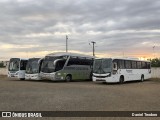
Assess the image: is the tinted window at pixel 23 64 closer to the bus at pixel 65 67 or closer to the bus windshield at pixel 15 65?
the bus windshield at pixel 15 65

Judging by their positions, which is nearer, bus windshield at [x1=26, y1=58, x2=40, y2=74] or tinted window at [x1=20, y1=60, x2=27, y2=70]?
bus windshield at [x1=26, y1=58, x2=40, y2=74]

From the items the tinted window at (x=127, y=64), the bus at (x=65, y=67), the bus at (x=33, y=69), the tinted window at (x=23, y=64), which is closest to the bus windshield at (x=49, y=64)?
the bus at (x=65, y=67)

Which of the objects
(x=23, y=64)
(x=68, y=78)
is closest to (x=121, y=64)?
(x=68, y=78)

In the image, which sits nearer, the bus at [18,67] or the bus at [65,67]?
the bus at [65,67]

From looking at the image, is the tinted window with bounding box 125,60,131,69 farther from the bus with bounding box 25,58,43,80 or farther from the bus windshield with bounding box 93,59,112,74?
the bus with bounding box 25,58,43,80

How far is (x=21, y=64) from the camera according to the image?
37688 mm

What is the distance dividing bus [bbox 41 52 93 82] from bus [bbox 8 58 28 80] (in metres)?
3.74

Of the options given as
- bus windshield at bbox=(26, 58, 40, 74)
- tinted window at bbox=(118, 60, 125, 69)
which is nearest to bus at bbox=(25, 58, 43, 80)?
bus windshield at bbox=(26, 58, 40, 74)

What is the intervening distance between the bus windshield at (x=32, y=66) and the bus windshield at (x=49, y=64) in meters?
1.06

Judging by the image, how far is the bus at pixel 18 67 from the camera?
123ft

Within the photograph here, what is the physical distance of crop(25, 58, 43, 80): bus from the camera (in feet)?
116

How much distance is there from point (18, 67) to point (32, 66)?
2.38 meters

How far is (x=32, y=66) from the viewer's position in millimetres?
35938

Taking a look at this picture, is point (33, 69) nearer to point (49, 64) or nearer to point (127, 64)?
point (49, 64)
